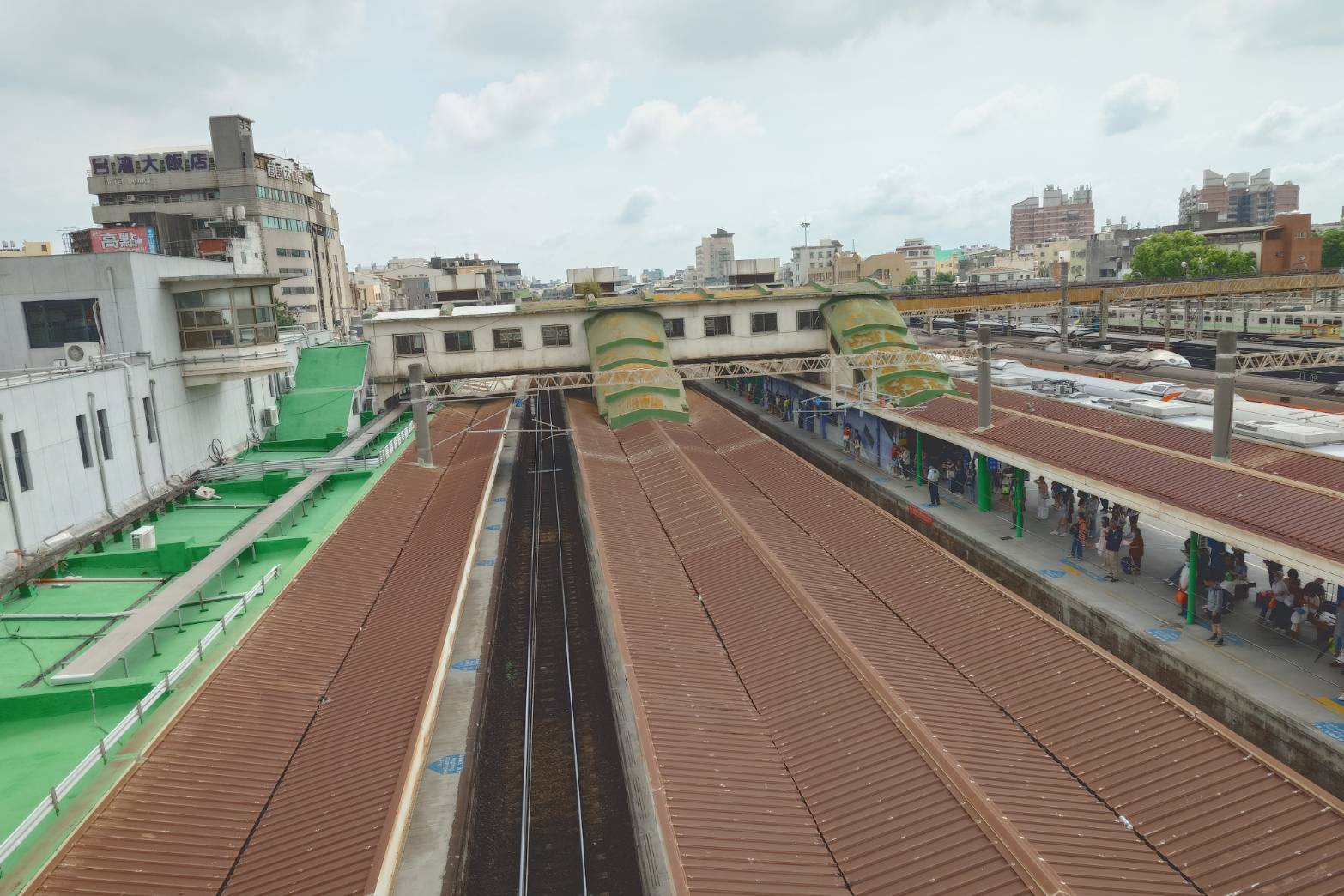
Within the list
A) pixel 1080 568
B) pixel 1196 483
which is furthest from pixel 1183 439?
pixel 1196 483

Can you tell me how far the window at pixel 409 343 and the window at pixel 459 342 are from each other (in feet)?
3.61

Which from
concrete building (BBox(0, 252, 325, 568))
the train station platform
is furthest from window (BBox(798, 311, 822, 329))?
concrete building (BBox(0, 252, 325, 568))

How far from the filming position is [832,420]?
49.1 meters

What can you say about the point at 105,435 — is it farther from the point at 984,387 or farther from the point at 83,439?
the point at 984,387

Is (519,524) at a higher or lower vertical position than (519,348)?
lower

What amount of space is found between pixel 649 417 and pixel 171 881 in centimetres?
2711

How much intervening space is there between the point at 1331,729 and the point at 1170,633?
4458mm

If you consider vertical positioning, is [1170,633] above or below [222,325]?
below

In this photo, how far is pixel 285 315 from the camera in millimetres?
78312

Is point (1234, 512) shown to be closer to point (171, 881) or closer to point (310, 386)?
point (171, 881)

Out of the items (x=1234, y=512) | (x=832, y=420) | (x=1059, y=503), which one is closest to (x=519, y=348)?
(x=832, y=420)

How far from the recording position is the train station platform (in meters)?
15.8

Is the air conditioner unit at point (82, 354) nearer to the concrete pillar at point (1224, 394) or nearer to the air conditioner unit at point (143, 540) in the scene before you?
the air conditioner unit at point (143, 540)

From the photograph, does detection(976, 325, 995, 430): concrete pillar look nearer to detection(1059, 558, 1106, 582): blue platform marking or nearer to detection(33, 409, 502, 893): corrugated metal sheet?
detection(1059, 558, 1106, 582): blue platform marking
